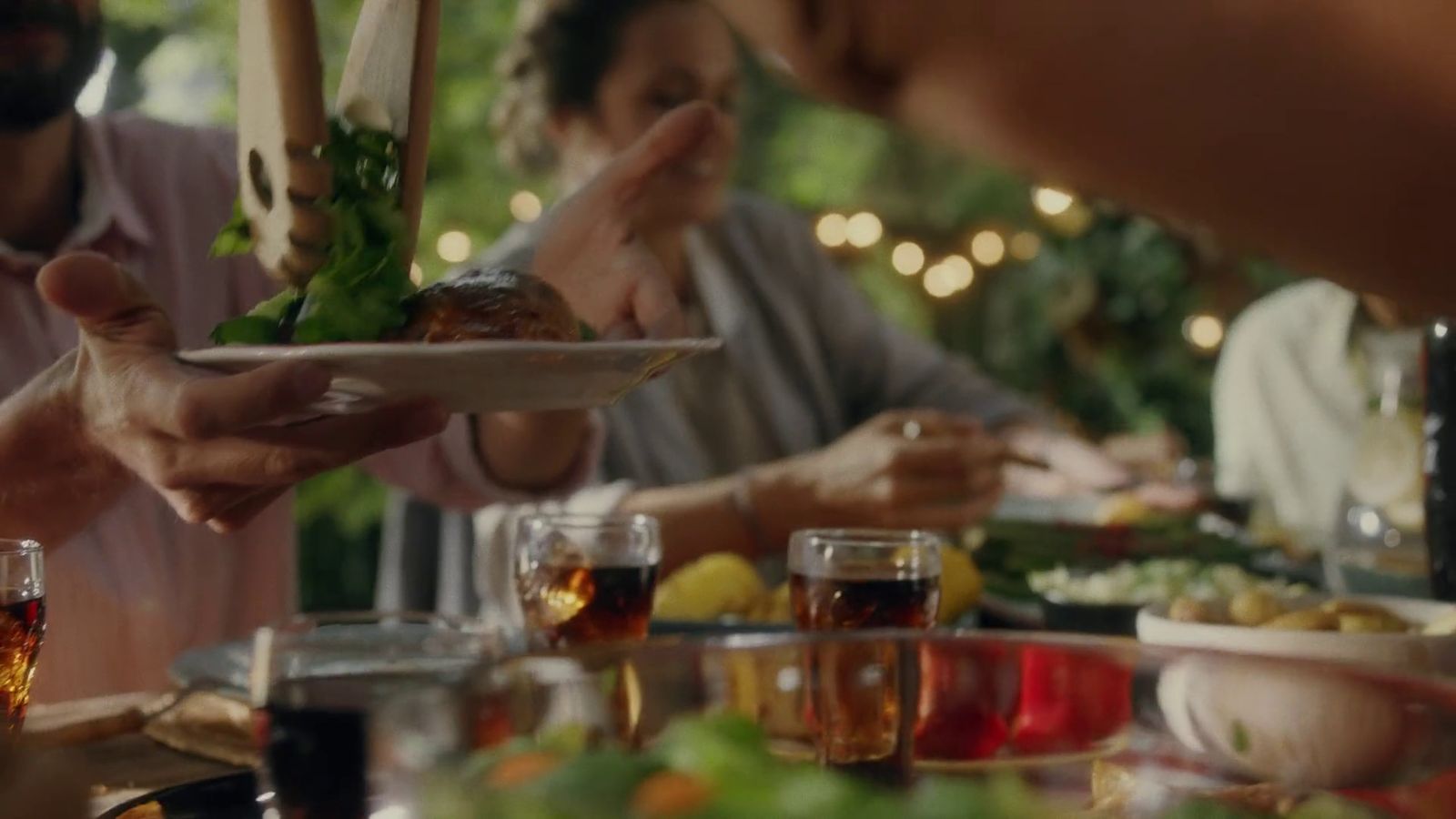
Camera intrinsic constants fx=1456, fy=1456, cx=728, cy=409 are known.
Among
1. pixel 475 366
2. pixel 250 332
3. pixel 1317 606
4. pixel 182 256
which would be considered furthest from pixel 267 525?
pixel 1317 606

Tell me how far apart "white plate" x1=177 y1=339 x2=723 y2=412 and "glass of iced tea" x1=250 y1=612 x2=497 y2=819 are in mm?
130

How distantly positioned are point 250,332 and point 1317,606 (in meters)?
0.71

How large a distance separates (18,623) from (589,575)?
1.29 ft

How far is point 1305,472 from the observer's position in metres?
3.13

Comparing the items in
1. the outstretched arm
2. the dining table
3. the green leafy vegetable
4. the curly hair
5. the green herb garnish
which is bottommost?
the dining table

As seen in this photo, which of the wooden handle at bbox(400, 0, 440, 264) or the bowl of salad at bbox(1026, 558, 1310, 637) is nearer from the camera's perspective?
the wooden handle at bbox(400, 0, 440, 264)

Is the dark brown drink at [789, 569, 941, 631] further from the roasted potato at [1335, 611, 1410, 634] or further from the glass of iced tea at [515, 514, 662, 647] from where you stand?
the roasted potato at [1335, 611, 1410, 634]

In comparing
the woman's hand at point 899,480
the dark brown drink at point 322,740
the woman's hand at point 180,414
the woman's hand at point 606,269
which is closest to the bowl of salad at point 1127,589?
the woman's hand at point 899,480

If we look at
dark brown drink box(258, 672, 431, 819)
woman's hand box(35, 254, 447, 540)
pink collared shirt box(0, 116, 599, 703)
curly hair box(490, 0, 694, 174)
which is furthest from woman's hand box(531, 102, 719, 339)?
curly hair box(490, 0, 694, 174)

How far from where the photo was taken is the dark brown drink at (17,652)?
2.39 feet

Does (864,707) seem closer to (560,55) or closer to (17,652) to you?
(17,652)

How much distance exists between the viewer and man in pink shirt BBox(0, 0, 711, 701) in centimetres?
92

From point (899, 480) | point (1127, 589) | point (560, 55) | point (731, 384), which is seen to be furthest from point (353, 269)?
point (731, 384)

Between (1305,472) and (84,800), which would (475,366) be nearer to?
(84,800)
